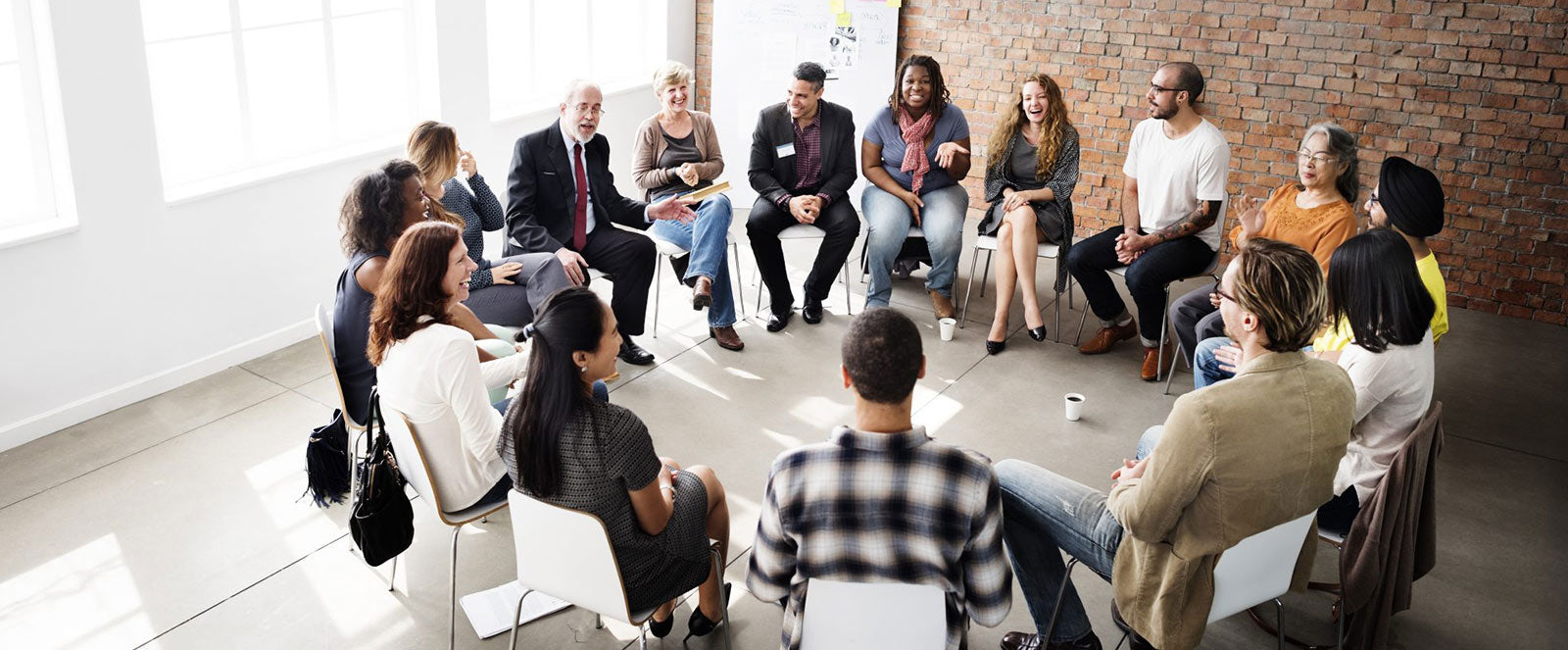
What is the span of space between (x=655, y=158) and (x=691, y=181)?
27 cm

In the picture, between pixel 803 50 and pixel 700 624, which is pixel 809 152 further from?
pixel 700 624

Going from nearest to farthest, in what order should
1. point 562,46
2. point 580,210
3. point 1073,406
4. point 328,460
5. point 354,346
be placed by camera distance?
point 354,346
point 328,460
point 1073,406
point 580,210
point 562,46

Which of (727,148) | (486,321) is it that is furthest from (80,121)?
(727,148)

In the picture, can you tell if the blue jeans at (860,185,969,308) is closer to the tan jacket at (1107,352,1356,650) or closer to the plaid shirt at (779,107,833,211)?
the plaid shirt at (779,107,833,211)

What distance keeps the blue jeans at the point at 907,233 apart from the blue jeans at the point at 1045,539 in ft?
9.38

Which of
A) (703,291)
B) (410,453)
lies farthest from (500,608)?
(703,291)

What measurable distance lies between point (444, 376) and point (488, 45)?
13.3 ft

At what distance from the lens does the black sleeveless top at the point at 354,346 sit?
3836 millimetres

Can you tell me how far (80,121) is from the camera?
4.57 metres

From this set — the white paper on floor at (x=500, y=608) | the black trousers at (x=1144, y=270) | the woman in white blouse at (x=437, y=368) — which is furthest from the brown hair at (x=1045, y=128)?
the white paper on floor at (x=500, y=608)

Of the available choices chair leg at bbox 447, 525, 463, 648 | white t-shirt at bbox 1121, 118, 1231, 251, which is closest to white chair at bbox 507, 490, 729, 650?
chair leg at bbox 447, 525, 463, 648

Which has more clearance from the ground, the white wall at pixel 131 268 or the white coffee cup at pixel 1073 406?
the white wall at pixel 131 268

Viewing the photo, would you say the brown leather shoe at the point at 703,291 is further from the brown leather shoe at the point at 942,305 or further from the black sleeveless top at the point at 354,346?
the black sleeveless top at the point at 354,346

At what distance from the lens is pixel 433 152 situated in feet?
15.3
